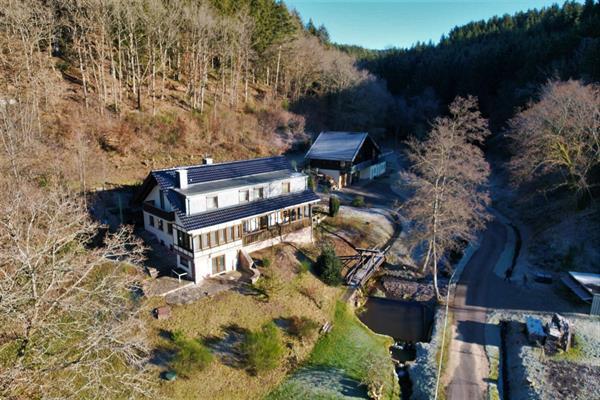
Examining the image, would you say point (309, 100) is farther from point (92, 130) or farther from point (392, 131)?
point (92, 130)

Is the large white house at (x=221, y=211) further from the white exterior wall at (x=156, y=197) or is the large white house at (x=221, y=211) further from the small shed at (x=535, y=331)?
the small shed at (x=535, y=331)

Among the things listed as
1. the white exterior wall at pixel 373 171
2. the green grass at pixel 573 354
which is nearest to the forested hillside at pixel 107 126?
the white exterior wall at pixel 373 171

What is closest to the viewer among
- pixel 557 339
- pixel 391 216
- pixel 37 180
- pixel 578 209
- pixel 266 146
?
pixel 557 339

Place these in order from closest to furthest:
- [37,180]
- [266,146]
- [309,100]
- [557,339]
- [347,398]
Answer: [347,398]
[557,339]
[37,180]
[266,146]
[309,100]

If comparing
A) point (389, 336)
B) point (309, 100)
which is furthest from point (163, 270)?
point (309, 100)

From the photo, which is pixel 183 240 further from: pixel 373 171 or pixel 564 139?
pixel 373 171

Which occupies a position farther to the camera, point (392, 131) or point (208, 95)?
point (392, 131)

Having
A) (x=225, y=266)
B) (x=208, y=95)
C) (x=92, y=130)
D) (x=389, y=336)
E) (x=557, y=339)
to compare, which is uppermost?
(x=208, y=95)
